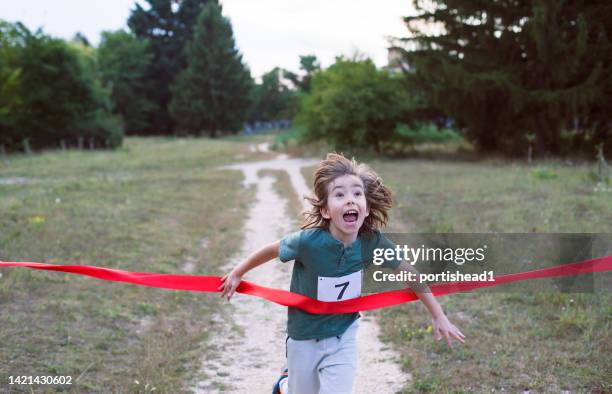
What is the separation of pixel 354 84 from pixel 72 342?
24.3 m

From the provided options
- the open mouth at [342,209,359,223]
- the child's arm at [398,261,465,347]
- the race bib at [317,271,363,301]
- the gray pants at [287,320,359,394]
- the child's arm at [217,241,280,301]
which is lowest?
the gray pants at [287,320,359,394]

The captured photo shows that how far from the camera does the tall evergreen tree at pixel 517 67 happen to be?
20469 mm

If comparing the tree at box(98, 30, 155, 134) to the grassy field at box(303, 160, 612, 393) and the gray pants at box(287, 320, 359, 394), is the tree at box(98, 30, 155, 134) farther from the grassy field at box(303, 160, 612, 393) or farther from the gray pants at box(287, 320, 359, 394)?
the gray pants at box(287, 320, 359, 394)

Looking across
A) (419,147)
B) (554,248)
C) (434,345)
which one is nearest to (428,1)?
(419,147)

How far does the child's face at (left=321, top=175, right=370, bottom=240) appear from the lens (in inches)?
130

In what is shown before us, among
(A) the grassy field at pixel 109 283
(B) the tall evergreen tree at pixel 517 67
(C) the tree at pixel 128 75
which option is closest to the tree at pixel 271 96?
(C) the tree at pixel 128 75

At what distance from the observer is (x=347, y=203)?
129 inches

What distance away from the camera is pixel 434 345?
542 centimetres

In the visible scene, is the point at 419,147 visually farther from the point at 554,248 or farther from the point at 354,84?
the point at 554,248

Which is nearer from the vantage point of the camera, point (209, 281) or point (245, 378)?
point (209, 281)

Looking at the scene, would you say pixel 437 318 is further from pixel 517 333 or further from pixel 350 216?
pixel 517 333

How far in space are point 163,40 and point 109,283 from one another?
6227 cm

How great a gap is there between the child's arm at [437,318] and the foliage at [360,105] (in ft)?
80.6

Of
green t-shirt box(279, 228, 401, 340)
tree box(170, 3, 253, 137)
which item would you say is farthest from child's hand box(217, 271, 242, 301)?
tree box(170, 3, 253, 137)
